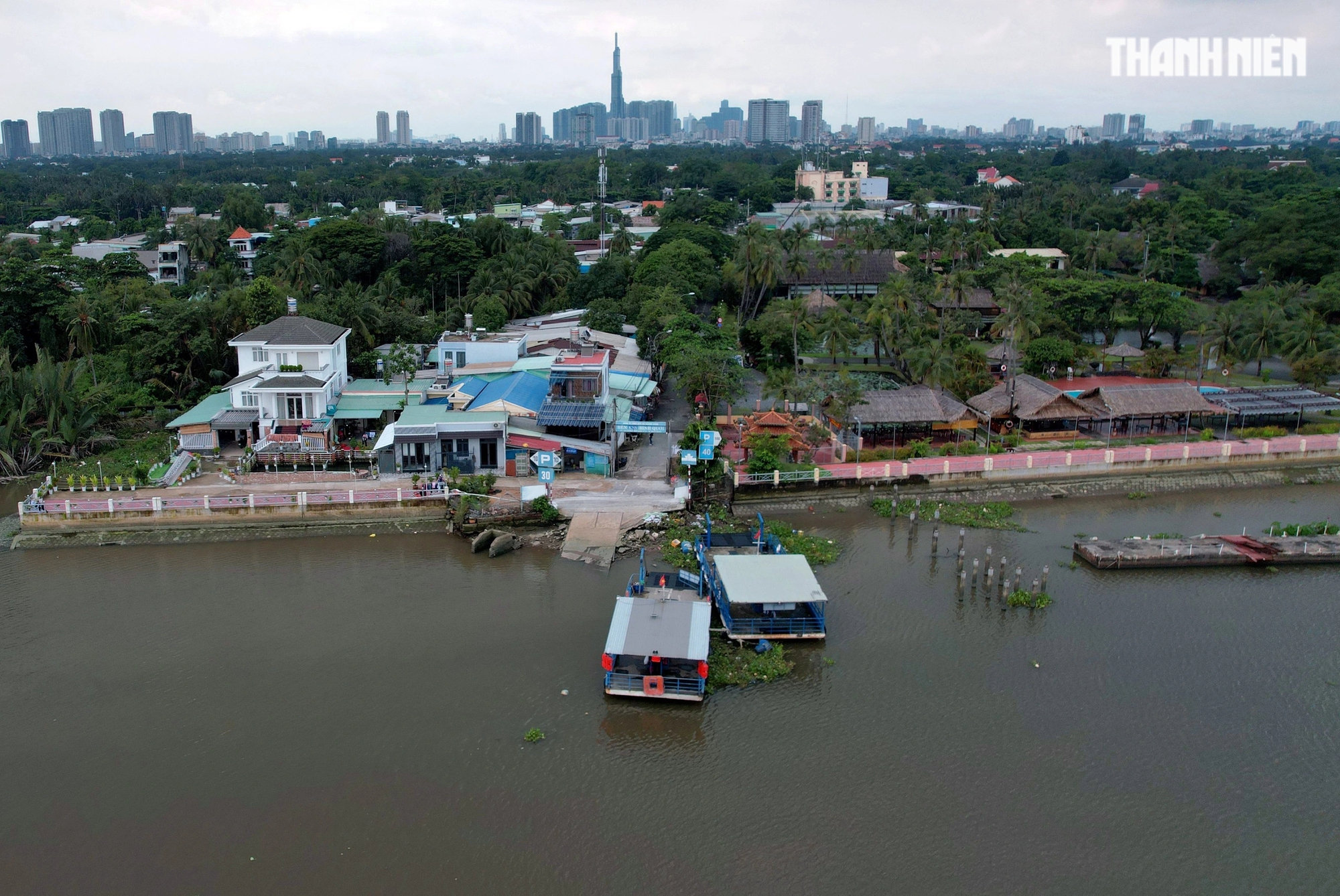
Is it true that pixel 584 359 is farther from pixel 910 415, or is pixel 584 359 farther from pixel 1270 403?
pixel 1270 403

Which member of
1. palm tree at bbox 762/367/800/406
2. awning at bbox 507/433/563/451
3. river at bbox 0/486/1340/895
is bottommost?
river at bbox 0/486/1340/895

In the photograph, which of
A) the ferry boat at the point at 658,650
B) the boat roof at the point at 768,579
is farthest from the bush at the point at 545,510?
the ferry boat at the point at 658,650

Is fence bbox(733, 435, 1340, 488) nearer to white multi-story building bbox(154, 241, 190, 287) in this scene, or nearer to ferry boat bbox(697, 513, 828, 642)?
ferry boat bbox(697, 513, 828, 642)

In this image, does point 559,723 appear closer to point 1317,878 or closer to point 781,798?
point 781,798

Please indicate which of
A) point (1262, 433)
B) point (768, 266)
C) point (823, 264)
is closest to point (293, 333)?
point (768, 266)

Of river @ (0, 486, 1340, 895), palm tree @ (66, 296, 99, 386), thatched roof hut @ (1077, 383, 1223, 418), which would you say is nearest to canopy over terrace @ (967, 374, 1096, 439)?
thatched roof hut @ (1077, 383, 1223, 418)

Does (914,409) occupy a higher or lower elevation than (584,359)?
lower

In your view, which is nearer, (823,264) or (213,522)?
(213,522)
